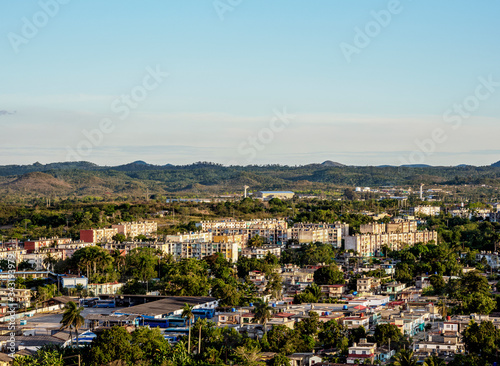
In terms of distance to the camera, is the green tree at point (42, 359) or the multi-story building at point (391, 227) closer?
the green tree at point (42, 359)

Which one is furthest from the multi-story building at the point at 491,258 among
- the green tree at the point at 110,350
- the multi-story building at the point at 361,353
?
the green tree at the point at 110,350

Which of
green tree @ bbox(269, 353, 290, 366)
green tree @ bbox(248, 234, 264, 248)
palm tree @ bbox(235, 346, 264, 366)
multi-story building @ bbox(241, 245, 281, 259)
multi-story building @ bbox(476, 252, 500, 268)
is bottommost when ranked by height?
green tree @ bbox(269, 353, 290, 366)

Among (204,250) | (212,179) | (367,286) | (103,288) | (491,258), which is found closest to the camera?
(103,288)

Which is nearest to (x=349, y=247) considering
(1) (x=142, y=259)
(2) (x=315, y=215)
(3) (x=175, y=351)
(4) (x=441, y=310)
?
(2) (x=315, y=215)

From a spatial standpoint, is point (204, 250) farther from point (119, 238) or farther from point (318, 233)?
point (318, 233)

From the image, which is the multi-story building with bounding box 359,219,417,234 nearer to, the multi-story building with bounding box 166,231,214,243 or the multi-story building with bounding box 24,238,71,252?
the multi-story building with bounding box 166,231,214,243

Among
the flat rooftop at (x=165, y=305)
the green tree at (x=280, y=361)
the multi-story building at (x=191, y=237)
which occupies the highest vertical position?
the multi-story building at (x=191, y=237)

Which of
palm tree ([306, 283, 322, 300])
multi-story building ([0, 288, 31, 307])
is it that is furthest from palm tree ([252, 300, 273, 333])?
multi-story building ([0, 288, 31, 307])

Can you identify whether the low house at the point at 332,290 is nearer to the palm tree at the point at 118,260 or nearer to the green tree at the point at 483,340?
the palm tree at the point at 118,260

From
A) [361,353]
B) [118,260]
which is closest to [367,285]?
[118,260]
